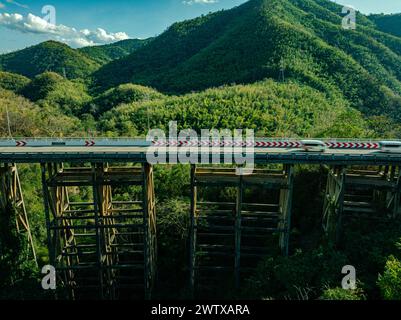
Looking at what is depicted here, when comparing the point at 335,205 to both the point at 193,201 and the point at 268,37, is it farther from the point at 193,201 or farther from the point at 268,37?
the point at 268,37

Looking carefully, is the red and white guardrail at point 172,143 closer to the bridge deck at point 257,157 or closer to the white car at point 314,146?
the white car at point 314,146

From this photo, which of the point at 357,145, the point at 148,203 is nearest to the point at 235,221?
the point at 148,203

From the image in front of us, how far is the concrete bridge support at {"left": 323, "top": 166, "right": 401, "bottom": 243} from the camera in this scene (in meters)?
21.2

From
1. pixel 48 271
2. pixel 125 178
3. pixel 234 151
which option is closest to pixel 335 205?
pixel 234 151

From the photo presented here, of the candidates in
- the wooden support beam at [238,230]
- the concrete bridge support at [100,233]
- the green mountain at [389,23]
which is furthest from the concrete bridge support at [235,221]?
the green mountain at [389,23]

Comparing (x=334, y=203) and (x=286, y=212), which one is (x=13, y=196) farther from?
(x=334, y=203)

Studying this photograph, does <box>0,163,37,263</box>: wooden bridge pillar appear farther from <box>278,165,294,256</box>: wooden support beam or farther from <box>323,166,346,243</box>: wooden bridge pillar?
<box>323,166,346,243</box>: wooden bridge pillar

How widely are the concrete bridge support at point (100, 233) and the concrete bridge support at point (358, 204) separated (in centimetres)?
1188

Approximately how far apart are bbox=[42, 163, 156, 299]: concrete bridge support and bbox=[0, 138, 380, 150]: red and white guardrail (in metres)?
1.68

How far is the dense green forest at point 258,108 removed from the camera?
2005 centimetres

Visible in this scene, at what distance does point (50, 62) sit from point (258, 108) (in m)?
119

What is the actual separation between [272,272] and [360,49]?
2816 inches

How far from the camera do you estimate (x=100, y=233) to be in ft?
74.9

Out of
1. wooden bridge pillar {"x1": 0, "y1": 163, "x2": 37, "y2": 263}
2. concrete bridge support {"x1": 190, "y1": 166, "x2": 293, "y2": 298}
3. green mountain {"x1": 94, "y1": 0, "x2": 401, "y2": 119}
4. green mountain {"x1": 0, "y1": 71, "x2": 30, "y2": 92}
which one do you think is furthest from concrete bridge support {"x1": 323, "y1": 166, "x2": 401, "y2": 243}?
green mountain {"x1": 0, "y1": 71, "x2": 30, "y2": 92}
